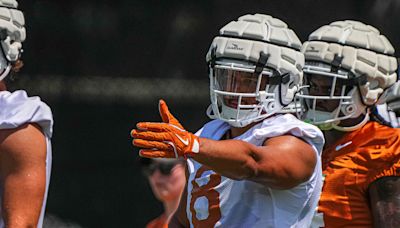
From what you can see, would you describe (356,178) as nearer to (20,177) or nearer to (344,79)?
(344,79)

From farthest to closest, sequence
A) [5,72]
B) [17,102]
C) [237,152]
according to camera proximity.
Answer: [5,72] < [17,102] < [237,152]

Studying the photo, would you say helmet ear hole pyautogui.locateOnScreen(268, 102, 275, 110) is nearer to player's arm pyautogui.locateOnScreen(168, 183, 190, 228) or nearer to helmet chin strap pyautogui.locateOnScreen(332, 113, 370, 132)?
player's arm pyautogui.locateOnScreen(168, 183, 190, 228)

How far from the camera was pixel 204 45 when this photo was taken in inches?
223

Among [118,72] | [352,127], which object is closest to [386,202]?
[352,127]

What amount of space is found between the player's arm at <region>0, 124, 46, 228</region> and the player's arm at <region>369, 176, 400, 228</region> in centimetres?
118

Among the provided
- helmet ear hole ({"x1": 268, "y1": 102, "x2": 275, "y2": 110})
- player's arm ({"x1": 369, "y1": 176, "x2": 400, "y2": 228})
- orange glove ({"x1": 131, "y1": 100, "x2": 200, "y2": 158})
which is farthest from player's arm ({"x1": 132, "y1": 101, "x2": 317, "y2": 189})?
player's arm ({"x1": 369, "y1": 176, "x2": 400, "y2": 228})

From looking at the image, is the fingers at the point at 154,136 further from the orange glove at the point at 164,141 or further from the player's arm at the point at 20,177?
the player's arm at the point at 20,177

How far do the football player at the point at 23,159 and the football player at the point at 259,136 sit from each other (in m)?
0.45

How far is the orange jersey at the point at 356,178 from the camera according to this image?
3910 millimetres

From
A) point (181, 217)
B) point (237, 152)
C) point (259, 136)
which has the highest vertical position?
point (237, 152)

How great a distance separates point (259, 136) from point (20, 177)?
711 mm

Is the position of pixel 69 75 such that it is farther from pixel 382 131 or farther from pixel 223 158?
pixel 223 158

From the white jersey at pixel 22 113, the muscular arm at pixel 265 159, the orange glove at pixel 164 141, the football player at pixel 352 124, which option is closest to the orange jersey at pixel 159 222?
the football player at pixel 352 124

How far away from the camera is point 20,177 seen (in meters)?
3.32
